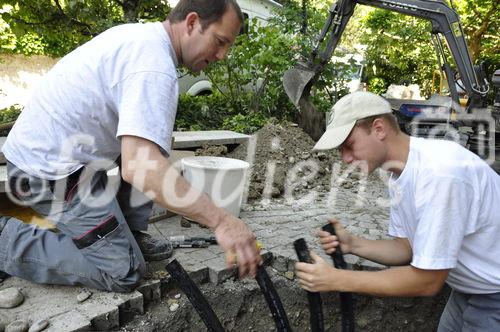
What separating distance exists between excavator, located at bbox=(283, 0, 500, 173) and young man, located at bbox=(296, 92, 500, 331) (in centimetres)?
549

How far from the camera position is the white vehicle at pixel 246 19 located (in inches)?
370

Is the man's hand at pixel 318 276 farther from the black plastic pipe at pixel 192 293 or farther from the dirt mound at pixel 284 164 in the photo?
the dirt mound at pixel 284 164

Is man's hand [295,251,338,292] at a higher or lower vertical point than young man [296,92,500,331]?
lower

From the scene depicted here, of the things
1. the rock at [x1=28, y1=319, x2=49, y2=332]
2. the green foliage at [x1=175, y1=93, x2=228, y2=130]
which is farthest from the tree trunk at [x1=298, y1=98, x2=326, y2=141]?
the rock at [x1=28, y1=319, x2=49, y2=332]

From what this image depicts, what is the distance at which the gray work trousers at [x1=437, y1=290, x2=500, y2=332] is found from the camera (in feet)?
6.42

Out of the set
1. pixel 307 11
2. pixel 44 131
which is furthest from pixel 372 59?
pixel 44 131

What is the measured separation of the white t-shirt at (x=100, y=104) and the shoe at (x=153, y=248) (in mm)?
729

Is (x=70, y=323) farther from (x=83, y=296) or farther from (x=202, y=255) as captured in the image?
(x=202, y=255)

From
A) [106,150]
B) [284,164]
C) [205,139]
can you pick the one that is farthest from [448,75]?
[106,150]

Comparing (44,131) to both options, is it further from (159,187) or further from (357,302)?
(357,302)

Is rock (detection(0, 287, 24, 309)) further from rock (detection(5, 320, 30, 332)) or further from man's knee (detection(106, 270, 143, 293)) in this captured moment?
man's knee (detection(106, 270, 143, 293))

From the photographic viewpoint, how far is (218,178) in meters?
3.79

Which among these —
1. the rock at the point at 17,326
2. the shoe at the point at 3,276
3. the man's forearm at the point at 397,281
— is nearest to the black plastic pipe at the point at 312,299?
the man's forearm at the point at 397,281

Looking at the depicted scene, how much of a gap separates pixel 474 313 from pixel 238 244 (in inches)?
51.2
